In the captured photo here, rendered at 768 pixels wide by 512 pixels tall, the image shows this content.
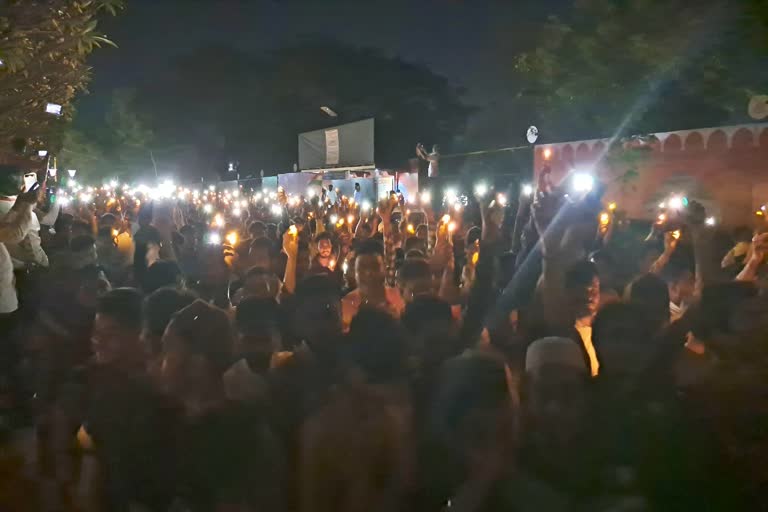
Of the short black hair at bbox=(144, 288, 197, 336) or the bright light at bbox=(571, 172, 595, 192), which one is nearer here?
the short black hair at bbox=(144, 288, 197, 336)

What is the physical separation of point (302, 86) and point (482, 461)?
51644 millimetres

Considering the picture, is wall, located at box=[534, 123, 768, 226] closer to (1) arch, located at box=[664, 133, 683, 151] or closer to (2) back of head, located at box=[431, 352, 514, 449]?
(1) arch, located at box=[664, 133, 683, 151]

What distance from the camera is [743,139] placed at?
16.1 m

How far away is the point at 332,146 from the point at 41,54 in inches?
848

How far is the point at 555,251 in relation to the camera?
479 cm

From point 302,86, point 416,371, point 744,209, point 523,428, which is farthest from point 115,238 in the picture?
point 302,86

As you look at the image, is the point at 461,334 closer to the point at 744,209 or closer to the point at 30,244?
the point at 30,244

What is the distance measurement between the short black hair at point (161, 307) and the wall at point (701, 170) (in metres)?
12.1

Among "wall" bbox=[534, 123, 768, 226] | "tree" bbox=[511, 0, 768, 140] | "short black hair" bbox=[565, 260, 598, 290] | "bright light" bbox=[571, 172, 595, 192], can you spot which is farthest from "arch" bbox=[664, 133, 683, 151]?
"short black hair" bbox=[565, 260, 598, 290]

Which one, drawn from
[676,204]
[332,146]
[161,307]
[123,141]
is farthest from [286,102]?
[161,307]

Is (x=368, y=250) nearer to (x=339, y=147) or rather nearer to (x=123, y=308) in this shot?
(x=123, y=308)

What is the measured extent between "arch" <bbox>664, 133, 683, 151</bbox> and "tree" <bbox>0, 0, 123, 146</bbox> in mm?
12681

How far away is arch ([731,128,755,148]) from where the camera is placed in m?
16.0

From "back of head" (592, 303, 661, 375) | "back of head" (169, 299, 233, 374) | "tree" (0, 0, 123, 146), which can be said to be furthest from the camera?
"tree" (0, 0, 123, 146)
